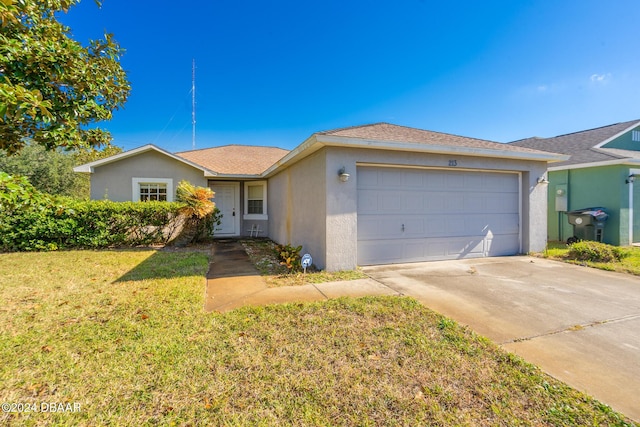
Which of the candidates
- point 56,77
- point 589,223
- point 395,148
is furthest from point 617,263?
point 56,77

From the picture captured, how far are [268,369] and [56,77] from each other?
483 cm

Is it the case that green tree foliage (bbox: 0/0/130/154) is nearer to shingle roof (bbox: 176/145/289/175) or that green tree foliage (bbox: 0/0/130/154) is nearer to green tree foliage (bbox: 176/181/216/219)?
green tree foliage (bbox: 176/181/216/219)

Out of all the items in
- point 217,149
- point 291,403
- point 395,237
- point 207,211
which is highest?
point 217,149

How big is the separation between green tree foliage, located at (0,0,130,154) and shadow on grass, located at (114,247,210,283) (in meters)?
2.66

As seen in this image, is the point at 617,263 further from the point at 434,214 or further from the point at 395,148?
the point at 395,148

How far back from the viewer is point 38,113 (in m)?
3.60

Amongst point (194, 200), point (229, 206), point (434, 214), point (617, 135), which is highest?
point (617, 135)

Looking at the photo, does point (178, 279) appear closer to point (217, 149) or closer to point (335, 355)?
point (335, 355)

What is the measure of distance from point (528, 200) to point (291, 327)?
787 cm

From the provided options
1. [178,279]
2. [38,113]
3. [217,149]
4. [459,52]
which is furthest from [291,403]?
[217,149]

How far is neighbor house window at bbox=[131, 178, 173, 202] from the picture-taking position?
10609mm

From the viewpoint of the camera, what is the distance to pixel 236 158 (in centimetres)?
1420

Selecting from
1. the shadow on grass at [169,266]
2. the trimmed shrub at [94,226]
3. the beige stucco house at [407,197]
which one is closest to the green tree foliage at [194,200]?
the trimmed shrub at [94,226]

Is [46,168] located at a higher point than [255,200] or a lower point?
higher
